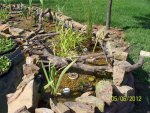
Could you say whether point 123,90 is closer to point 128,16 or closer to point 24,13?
point 24,13

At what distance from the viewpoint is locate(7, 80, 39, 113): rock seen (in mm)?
3893

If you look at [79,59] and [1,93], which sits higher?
[79,59]

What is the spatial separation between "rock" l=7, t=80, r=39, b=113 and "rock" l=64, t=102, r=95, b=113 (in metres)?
0.38

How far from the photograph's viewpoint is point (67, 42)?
5473 mm

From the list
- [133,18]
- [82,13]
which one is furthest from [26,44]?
[133,18]

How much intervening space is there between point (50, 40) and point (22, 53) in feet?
2.52

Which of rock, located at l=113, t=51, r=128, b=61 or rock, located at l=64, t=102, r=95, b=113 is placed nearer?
rock, located at l=64, t=102, r=95, b=113

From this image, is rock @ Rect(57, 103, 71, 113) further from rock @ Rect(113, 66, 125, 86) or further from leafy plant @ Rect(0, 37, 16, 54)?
leafy plant @ Rect(0, 37, 16, 54)

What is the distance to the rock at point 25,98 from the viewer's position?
389 cm

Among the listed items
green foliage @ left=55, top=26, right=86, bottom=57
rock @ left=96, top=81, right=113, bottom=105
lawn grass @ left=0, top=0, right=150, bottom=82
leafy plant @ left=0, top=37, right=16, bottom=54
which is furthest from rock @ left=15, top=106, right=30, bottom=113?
lawn grass @ left=0, top=0, right=150, bottom=82

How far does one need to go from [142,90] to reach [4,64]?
83.3 inches

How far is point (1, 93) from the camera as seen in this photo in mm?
4711

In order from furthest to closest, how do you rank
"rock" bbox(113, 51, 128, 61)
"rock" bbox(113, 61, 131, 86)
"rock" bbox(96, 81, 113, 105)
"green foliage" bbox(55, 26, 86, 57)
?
"green foliage" bbox(55, 26, 86, 57), "rock" bbox(113, 51, 128, 61), "rock" bbox(113, 61, 131, 86), "rock" bbox(96, 81, 113, 105)

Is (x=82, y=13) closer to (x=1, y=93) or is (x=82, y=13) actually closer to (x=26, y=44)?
(x=26, y=44)
